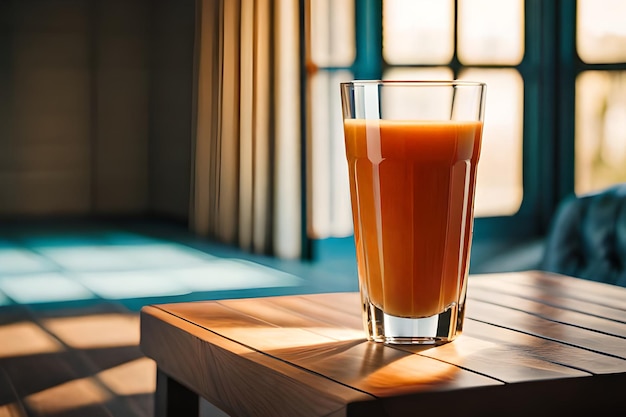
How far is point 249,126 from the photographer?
4609mm

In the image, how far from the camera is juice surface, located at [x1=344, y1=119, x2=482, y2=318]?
2.32 ft

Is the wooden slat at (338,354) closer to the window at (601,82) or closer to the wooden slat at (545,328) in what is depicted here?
the wooden slat at (545,328)

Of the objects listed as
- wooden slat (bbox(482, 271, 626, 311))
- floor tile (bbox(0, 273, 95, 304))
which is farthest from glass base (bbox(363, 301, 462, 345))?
floor tile (bbox(0, 273, 95, 304))

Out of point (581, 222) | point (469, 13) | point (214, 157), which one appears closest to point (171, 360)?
point (581, 222)

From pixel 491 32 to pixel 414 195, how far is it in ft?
12.8

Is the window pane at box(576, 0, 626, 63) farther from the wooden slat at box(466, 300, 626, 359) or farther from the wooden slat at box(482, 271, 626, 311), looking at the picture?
the wooden slat at box(466, 300, 626, 359)

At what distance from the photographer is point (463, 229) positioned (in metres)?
0.74

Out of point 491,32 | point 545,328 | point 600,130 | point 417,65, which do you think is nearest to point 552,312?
point 545,328

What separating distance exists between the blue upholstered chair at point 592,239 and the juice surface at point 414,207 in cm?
133

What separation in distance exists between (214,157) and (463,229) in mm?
4328

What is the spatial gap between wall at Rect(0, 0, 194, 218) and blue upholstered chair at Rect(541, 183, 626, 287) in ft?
12.9

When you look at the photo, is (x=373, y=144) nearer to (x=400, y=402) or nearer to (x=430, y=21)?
(x=400, y=402)

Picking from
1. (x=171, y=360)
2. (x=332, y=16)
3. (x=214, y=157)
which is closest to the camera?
(x=171, y=360)

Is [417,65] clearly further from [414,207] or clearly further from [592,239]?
[414,207]
